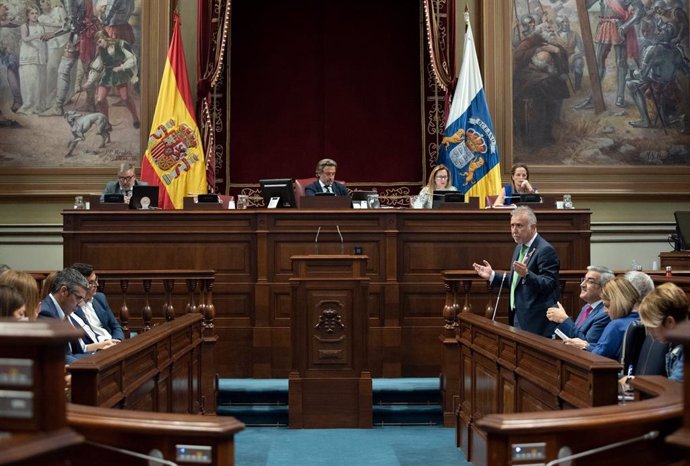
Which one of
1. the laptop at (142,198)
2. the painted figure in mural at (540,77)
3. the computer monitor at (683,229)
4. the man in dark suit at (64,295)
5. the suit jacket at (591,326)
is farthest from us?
the painted figure in mural at (540,77)

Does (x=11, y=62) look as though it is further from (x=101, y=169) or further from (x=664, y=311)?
(x=664, y=311)

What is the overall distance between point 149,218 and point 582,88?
607cm

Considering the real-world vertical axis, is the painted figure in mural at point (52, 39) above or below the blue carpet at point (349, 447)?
above

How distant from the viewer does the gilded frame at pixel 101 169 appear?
11281mm

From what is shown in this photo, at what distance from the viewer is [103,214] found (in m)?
8.61

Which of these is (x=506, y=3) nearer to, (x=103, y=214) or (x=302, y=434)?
(x=103, y=214)

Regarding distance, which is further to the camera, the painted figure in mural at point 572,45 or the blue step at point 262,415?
the painted figure in mural at point 572,45

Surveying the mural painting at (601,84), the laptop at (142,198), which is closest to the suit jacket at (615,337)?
the laptop at (142,198)

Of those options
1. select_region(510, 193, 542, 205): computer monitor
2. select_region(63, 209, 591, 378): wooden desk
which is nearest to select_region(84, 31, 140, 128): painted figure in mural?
select_region(63, 209, 591, 378): wooden desk

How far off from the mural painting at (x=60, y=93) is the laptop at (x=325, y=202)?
352cm

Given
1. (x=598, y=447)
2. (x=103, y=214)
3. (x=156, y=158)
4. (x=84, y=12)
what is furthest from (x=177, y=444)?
(x=84, y=12)

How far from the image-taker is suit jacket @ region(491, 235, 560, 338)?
597cm

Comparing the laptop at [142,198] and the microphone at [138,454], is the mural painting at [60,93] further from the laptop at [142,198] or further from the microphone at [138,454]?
the microphone at [138,454]

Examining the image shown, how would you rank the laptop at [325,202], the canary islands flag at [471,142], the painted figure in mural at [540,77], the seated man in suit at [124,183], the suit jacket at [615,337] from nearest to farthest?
1. the suit jacket at [615,337]
2. the laptop at [325,202]
3. the seated man in suit at [124,183]
4. the canary islands flag at [471,142]
5. the painted figure in mural at [540,77]
